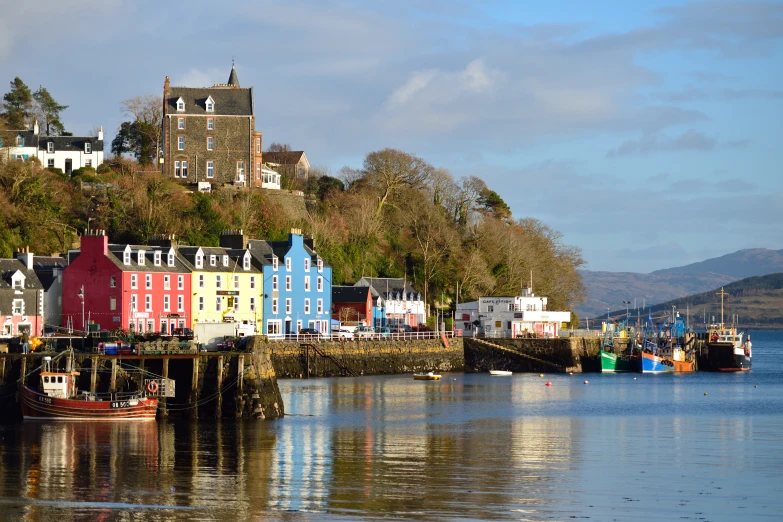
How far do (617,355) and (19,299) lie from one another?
50.3 metres

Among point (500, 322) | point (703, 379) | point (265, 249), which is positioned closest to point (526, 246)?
point (500, 322)

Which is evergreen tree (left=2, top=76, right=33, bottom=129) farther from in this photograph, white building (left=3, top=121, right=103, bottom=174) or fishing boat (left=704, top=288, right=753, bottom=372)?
fishing boat (left=704, top=288, right=753, bottom=372)

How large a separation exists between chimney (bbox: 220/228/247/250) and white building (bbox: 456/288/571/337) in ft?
73.3

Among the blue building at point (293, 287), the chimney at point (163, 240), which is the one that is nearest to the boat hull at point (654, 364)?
the blue building at point (293, 287)

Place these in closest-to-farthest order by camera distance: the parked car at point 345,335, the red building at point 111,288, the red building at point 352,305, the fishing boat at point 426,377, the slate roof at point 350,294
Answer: the red building at point 111,288 < the fishing boat at point 426,377 < the parked car at point 345,335 < the red building at point 352,305 < the slate roof at point 350,294

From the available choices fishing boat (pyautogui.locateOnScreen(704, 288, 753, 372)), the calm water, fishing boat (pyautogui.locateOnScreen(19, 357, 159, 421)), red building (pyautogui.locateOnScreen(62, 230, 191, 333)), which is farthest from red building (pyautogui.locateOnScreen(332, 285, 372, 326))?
fishing boat (pyautogui.locateOnScreen(19, 357, 159, 421))

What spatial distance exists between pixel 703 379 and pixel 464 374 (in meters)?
18.5

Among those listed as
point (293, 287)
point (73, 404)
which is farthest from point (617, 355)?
point (73, 404)

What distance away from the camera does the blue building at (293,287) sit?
270 feet

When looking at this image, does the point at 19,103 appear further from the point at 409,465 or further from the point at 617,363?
the point at 409,465

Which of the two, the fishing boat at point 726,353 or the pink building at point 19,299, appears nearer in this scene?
the pink building at point 19,299

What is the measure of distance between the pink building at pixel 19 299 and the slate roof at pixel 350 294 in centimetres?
2905

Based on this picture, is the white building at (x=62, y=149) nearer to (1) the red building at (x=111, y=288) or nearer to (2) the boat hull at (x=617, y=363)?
(1) the red building at (x=111, y=288)

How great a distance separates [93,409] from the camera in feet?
155
